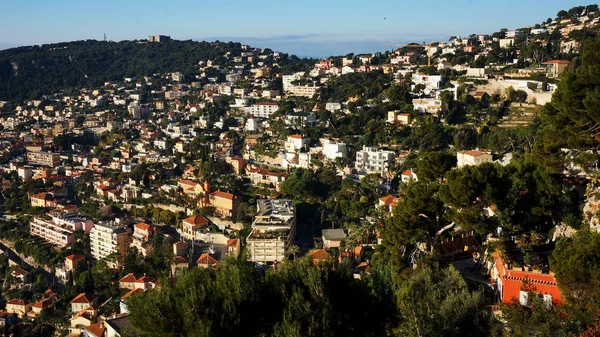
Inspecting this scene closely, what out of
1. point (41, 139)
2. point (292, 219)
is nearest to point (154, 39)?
point (41, 139)

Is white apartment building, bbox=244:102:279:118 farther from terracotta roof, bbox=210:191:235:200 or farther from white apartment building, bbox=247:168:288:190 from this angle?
terracotta roof, bbox=210:191:235:200

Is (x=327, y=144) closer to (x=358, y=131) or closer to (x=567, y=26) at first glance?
(x=358, y=131)

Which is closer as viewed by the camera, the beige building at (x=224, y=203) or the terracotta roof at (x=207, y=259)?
the terracotta roof at (x=207, y=259)

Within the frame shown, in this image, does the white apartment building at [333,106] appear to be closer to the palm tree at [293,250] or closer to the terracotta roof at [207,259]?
the palm tree at [293,250]

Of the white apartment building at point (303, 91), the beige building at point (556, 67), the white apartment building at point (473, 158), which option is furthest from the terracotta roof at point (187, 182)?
the beige building at point (556, 67)

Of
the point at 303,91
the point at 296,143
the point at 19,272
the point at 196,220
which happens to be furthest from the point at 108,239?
the point at 303,91
